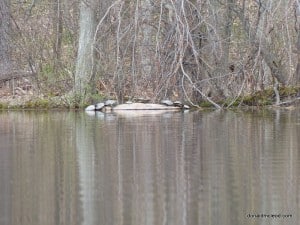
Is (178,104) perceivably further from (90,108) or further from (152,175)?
(152,175)

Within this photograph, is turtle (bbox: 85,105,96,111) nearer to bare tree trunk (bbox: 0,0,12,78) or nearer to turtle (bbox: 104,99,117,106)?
turtle (bbox: 104,99,117,106)

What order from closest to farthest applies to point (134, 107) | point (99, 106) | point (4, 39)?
point (134, 107) → point (99, 106) → point (4, 39)

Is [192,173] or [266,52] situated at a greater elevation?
[266,52]

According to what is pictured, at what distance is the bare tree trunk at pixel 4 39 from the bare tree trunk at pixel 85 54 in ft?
9.50

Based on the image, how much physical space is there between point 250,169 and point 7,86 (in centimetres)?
1526

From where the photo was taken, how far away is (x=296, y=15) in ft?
53.0

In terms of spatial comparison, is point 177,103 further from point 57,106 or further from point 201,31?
point 57,106

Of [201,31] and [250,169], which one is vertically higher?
[201,31]

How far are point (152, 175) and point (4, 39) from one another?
15683mm

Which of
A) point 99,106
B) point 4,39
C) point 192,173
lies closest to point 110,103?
point 99,106

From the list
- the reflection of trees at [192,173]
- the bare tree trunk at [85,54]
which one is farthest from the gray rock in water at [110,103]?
the reflection of trees at [192,173]

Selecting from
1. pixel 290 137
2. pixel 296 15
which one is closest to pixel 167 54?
pixel 296 15

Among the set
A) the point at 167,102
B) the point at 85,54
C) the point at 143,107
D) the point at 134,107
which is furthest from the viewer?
the point at 85,54

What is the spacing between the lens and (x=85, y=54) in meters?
19.5
